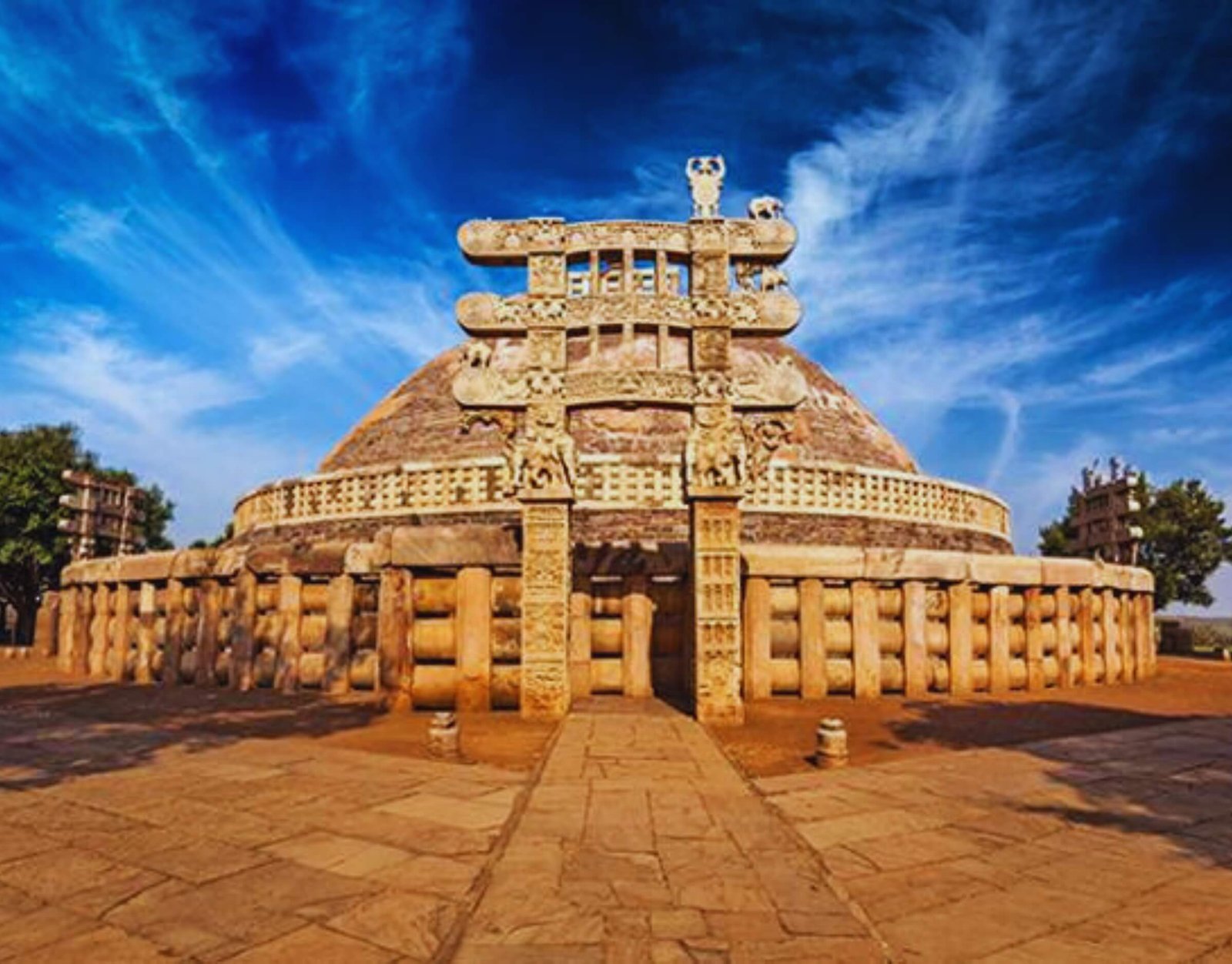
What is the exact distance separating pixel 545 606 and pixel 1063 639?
26.3 feet

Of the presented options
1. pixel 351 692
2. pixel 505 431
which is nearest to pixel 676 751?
pixel 505 431

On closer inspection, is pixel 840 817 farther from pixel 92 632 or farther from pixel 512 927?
pixel 92 632

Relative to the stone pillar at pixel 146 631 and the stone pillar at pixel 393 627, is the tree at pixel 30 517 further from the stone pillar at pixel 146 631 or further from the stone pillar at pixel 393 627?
the stone pillar at pixel 393 627

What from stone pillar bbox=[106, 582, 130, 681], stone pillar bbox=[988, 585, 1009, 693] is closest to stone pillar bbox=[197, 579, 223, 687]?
stone pillar bbox=[106, 582, 130, 681]

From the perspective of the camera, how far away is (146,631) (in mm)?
11523

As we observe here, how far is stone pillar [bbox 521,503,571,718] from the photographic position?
7.73 m

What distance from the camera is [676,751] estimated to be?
228 inches

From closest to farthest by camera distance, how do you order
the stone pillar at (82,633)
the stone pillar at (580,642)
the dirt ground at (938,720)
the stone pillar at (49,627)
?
the dirt ground at (938,720) < the stone pillar at (580,642) < the stone pillar at (82,633) < the stone pillar at (49,627)

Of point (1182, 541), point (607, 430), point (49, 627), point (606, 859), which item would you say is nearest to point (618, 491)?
point (607, 430)

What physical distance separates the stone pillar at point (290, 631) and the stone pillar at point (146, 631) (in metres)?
3.22

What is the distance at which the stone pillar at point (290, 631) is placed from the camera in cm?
947

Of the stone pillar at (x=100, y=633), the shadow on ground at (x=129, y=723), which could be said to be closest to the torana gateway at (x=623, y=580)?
the shadow on ground at (x=129, y=723)

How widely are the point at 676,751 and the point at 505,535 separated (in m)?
3.59

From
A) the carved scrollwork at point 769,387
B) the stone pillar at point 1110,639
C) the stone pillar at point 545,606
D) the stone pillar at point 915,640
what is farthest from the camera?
the stone pillar at point 1110,639
